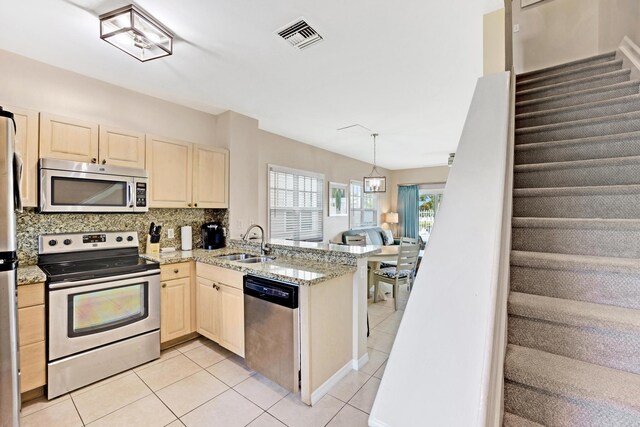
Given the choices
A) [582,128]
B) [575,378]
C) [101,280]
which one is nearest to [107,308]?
[101,280]

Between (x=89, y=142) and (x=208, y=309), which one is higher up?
(x=89, y=142)

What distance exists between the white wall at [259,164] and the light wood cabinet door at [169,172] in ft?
1.82

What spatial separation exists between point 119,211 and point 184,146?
3.13 ft

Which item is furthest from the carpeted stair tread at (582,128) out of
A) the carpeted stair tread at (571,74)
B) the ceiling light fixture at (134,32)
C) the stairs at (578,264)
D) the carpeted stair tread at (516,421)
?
the ceiling light fixture at (134,32)

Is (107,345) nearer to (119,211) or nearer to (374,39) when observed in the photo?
(119,211)

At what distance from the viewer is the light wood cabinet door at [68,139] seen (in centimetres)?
220

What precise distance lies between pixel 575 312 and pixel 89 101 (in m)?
3.80

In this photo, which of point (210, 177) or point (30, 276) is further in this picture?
point (210, 177)

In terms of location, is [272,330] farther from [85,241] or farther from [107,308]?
[85,241]

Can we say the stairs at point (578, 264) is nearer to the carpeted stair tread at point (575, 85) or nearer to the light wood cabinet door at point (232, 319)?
the carpeted stair tread at point (575, 85)

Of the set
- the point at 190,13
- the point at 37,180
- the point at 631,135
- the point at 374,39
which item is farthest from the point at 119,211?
the point at 631,135

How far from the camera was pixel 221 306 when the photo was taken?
99.2 inches

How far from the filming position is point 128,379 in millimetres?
2201

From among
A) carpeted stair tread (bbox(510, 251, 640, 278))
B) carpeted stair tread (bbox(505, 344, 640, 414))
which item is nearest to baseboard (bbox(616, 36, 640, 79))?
carpeted stair tread (bbox(510, 251, 640, 278))
